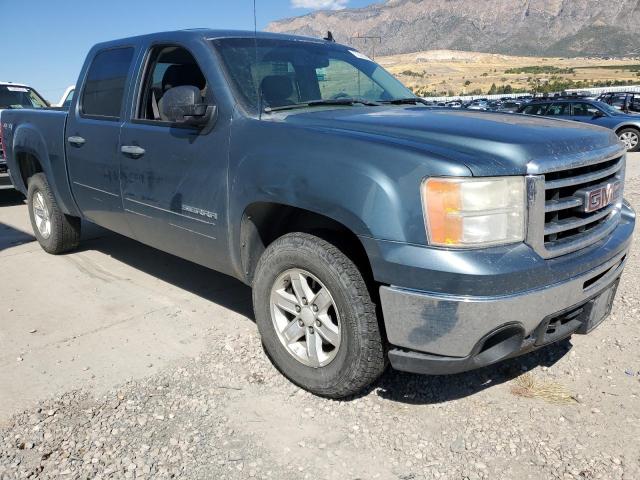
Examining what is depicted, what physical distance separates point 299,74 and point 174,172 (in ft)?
3.46

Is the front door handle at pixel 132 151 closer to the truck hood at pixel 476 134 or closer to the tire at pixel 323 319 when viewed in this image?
the truck hood at pixel 476 134

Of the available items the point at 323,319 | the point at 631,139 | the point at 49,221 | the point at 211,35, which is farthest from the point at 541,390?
the point at 631,139

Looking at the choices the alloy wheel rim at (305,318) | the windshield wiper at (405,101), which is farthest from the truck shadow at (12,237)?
the windshield wiper at (405,101)

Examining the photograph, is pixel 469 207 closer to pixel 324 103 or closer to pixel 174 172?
pixel 324 103

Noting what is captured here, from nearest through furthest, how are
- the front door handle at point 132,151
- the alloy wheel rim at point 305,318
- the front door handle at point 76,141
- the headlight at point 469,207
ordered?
the headlight at point 469,207
the alloy wheel rim at point 305,318
the front door handle at point 132,151
the front door handle at point 76,141

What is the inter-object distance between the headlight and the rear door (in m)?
2.63

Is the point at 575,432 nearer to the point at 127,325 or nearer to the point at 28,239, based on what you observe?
the point at 127,325

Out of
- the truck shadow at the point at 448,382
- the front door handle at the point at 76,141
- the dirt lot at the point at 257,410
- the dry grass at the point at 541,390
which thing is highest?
the front door handle at the point at 76,141

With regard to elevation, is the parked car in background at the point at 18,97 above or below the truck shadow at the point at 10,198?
above

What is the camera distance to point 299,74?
3902 mm

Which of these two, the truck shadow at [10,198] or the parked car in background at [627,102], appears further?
the parked car in background at [627,102]

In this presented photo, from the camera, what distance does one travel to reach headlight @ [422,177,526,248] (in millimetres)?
2428

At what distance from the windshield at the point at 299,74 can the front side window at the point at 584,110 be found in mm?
13582

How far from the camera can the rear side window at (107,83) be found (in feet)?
14.2
